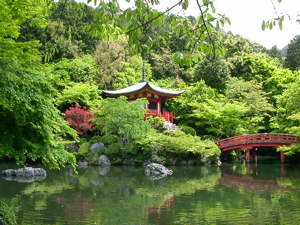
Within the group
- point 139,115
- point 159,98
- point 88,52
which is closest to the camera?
point 139,115

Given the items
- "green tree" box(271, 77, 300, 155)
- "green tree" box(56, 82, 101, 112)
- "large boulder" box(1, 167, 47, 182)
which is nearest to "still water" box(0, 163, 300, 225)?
"large boulder" box(1, 167, 47, 182)

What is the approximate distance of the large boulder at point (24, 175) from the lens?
1236cm

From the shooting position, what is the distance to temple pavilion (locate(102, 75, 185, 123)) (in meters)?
20.8

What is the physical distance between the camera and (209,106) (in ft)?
65.8

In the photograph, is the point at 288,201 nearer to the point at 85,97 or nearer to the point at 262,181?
the point at 262,181

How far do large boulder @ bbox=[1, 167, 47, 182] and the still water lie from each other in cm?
58

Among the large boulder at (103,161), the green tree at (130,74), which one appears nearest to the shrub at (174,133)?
the large boulder at (103,161)

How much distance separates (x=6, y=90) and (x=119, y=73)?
20.4 metres

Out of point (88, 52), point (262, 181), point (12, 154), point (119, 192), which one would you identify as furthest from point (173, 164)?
point (88, 52)

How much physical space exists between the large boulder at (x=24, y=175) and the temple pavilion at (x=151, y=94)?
8.29 m

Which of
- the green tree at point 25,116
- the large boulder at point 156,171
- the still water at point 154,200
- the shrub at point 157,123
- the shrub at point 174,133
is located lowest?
the still water at point 154,200

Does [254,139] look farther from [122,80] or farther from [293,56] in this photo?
[293,56]

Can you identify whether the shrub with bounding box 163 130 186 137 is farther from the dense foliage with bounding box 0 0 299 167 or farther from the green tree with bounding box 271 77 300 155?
the green tree with bounding box 271 77 300 155

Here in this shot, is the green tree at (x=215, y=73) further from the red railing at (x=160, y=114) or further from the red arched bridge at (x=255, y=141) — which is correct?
the red arched bridge at (x=255, y=141)
